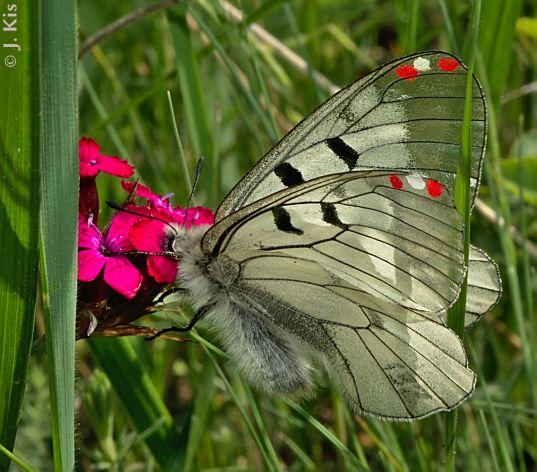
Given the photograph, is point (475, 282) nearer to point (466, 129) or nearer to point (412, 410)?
point (412, 410)

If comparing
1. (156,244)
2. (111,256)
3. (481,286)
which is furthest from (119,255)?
(481,286)

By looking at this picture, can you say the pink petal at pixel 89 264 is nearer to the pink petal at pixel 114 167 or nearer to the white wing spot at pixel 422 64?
the pink petal at pixel 114 167

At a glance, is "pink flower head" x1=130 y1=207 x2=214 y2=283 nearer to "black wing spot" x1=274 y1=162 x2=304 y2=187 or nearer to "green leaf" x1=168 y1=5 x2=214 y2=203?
"black wing spot" x1=274 y1=162 x2=304 y2=187

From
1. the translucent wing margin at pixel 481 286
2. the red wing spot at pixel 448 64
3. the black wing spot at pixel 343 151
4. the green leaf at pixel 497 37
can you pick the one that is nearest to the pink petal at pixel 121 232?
the black wing spot at pixel 343 151

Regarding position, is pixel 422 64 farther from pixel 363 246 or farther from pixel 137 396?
pixel 137 396

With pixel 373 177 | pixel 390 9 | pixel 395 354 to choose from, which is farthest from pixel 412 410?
pixel 390 9

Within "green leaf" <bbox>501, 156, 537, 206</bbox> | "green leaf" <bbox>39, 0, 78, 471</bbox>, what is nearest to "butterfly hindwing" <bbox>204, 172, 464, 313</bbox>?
"green leaf" <bbox>39, 0, 78, 471</bbox>
